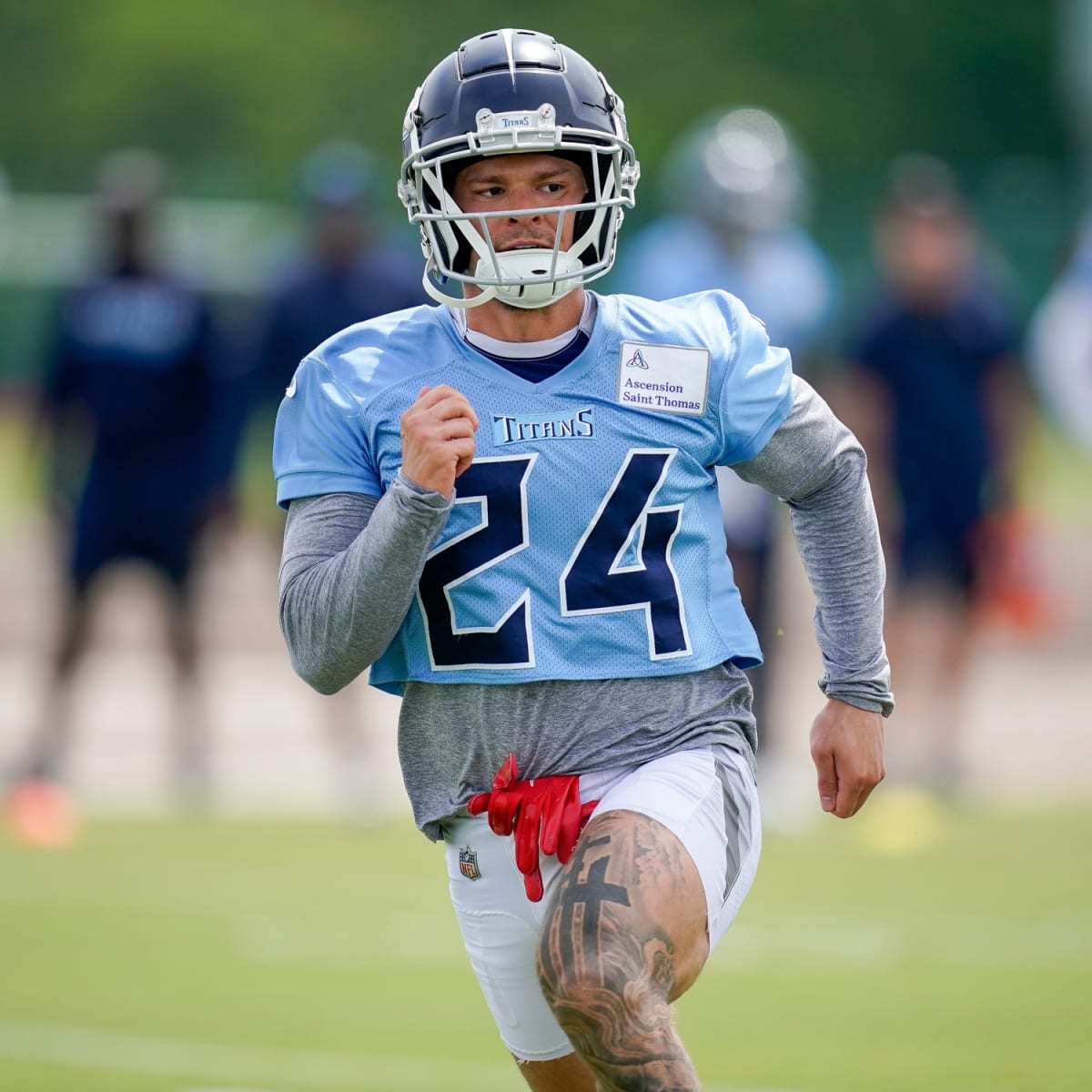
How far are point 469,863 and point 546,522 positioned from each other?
2.03 feet

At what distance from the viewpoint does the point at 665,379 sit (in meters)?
3.83

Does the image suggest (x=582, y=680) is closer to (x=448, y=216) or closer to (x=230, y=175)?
(x=448, y=216)

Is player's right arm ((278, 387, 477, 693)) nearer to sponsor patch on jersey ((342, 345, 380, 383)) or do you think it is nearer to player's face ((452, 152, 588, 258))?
sponsor patch on jersey ((342, 345, 380, 383))

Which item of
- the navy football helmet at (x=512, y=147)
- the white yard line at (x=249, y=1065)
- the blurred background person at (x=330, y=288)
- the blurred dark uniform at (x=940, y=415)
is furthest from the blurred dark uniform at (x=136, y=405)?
the navy football helmet at (x=512, y=147)

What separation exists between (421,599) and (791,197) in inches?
256

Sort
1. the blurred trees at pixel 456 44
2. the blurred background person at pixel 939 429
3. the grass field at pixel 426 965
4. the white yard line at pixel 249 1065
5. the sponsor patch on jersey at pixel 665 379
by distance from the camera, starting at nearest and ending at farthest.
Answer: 1. the sponsor patch on jersey at pixel 665 379
2. the white yard line at pixel 249 1065
3. the grass field at pixel 426 965
4. the blurred background person at pixel 939 429
5. the blurred trees at pixel 456 44

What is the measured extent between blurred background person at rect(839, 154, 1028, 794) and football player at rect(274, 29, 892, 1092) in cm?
647

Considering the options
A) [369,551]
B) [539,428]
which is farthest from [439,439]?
[539,428]

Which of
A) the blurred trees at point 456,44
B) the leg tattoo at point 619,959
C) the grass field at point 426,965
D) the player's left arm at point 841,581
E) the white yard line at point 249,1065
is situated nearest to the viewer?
the leg tattoo at point 619,959

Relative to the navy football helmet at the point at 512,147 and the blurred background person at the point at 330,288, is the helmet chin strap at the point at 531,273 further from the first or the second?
the blurred background person at the point at 330,288

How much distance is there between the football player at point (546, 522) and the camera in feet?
12.3

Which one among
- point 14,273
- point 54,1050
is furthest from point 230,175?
point 54,1050

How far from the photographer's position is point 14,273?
22.7m

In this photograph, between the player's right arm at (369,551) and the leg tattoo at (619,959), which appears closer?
the leg tattoo at (619,959)
